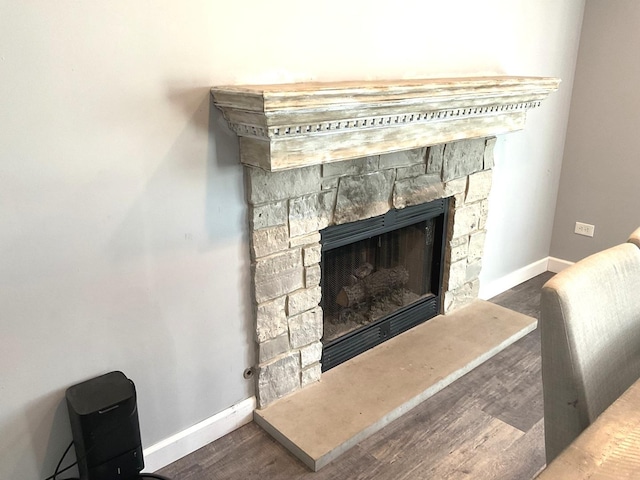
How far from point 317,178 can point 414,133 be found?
0.42 metres

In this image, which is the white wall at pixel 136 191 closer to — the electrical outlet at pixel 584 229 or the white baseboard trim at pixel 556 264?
the electrical outlet at pixel 584 229

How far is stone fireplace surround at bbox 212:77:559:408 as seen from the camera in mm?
1663

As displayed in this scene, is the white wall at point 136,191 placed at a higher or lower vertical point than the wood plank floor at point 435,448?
higher

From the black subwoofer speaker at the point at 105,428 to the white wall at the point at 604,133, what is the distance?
10.2 feet

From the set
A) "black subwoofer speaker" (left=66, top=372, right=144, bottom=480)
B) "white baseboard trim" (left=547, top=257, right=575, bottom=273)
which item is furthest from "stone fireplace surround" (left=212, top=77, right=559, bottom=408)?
"white baseboard trim" (left=547, top=257, right=575, bottom=273)

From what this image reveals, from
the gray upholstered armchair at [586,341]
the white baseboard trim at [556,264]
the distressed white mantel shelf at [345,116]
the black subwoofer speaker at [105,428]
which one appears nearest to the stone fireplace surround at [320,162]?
the distressed white mantel shelf at [345,116]

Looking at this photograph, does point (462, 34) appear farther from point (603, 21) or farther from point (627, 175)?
point (627, 175)

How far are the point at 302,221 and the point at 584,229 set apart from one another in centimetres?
241

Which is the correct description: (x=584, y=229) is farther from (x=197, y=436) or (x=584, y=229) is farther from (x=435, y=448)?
(x=197, y=436)

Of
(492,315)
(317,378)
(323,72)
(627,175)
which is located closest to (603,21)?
(627,175)

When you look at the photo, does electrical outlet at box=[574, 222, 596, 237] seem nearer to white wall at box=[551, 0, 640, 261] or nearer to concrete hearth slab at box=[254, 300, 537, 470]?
white wall at box=[551, 0, 640, 261]

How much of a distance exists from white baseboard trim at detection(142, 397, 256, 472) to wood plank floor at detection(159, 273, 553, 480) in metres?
0.02

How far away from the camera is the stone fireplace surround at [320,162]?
166 centimetres

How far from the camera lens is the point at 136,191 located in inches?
64.1
